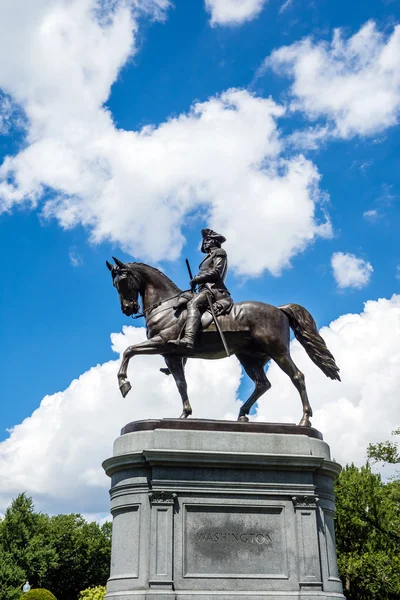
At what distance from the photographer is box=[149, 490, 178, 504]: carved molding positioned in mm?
12500

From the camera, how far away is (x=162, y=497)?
1252 centimetres

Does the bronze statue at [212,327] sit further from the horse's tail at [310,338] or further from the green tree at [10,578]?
the green tree at [10,578]

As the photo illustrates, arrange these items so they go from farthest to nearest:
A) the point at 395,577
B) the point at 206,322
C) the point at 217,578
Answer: the point at 395,577 < the point at 206,322 < the point at 217,578

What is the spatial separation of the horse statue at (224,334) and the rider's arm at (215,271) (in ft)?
1.46

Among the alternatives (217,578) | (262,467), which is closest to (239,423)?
(262,467)

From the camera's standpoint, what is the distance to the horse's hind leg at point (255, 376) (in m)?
15.4

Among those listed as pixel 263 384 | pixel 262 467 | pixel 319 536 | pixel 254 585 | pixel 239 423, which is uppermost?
pixel 263 384

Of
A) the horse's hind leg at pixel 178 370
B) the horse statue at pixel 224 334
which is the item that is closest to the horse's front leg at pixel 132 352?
the horse statue at pixel 224 334

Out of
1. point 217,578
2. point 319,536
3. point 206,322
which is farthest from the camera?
point 206,322

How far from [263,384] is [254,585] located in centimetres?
463

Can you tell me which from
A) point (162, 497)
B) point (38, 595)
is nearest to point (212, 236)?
point (162, 497)

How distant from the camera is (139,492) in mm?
12719

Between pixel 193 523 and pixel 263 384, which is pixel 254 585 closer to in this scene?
pixel 193 523

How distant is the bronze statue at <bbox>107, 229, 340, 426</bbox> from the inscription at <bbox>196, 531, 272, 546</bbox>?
2.70 metres
